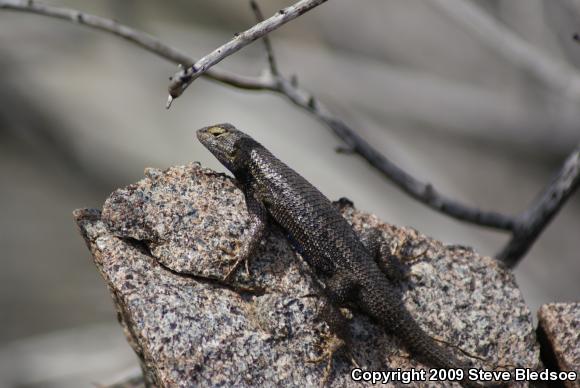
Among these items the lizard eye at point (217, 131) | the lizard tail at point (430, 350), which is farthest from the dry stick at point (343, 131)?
the lizard tail at point (430, 350)

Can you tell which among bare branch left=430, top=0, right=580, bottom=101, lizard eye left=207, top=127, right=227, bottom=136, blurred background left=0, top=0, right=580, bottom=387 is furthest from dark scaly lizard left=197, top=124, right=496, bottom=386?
bare branch left=430, top=0, right=580, bottom=101

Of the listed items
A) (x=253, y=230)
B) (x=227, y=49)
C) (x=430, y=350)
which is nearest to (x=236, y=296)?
(x=253, y=230)

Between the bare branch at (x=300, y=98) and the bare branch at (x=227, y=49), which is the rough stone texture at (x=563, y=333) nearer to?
the bare branch at (x=300, y=98)

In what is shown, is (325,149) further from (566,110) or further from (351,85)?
(566,110)

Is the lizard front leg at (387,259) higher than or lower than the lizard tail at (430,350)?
higher

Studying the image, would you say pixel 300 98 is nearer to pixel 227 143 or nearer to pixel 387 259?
pixel 227 143

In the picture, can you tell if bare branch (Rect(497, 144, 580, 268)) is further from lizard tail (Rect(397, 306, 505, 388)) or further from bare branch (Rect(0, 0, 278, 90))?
bare branch (Rect(0, 0, 278, 90))
